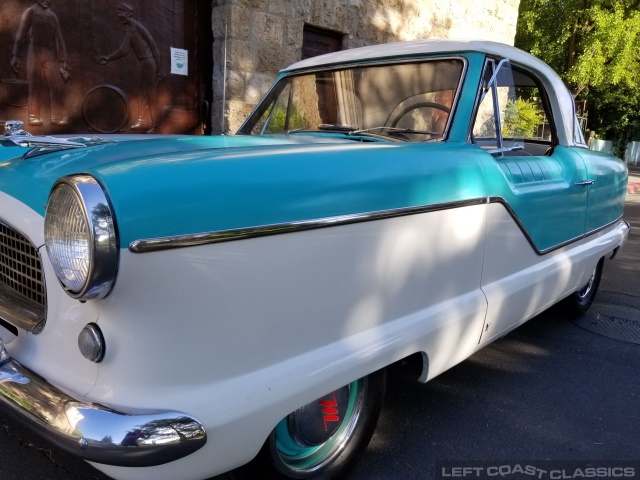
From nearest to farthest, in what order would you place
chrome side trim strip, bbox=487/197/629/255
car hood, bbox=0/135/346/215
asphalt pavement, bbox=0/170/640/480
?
car hood, bbox=0/135/346/215 → asphalt pavement, bbox=0/170/640/480 → chrome side trim strip, bbox=487/197/629/255

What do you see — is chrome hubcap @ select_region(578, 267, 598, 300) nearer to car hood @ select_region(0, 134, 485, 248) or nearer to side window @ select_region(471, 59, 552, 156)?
side window @ select_region(471, 59, 552, 156)

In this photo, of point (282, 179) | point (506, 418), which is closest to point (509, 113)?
point (506, 418)

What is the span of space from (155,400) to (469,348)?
4.74 ft

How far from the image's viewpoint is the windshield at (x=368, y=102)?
2.65 metres

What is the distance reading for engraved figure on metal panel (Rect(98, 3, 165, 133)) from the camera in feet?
17.5

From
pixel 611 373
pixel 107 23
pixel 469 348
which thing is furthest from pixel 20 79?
pixel 611 373

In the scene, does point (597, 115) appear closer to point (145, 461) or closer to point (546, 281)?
point (546, 281)

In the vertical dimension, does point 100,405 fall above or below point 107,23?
below

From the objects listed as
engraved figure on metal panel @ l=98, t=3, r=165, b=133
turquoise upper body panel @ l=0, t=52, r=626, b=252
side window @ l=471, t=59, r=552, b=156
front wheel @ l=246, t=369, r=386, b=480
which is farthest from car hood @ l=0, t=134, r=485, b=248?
engraved figure on metal panel @ l=98, t=3, r=165, b=133

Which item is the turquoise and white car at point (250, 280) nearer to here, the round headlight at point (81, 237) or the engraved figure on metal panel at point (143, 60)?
the round headlight at point (81, 237)

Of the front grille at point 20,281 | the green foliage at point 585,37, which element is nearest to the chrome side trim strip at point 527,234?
the front grille at point 20,281

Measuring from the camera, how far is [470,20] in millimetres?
8938

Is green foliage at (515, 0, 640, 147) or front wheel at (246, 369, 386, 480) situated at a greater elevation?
green foliage at (515, 0, 640, 147)

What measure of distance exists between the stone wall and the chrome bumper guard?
4.81 m
